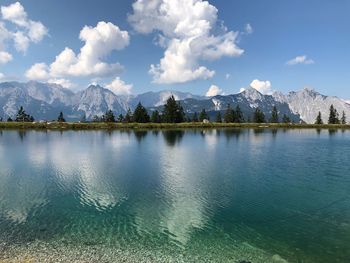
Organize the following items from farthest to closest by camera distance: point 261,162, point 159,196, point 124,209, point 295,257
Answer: point 261,162, point 159,196, point 124,209, point 295,257

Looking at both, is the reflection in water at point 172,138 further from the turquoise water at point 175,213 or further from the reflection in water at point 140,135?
the turquoise water at point 175,213

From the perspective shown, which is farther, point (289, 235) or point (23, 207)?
point (23, 207)

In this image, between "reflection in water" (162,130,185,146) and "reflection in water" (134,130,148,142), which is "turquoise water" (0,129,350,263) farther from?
"reflection in water" (134,130,148,142)

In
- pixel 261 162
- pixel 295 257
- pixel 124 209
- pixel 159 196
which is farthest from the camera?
pixel 261 162

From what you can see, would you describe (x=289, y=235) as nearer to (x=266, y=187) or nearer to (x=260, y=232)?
(x=260, y=232)

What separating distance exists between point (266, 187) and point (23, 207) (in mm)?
27757

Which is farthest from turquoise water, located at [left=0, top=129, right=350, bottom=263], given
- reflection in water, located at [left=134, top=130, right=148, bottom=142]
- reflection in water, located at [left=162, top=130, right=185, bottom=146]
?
reflection in water, located at [left=134, top=130, right=148, bottom=142]

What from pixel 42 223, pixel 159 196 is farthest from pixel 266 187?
pixel 42 223

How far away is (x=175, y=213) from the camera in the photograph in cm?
2873

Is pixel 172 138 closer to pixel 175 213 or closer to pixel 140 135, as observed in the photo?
pixel 140 135

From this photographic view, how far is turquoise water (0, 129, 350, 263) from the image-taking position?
69.1ft

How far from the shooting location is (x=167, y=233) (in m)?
24.2

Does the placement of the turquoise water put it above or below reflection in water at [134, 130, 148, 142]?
below

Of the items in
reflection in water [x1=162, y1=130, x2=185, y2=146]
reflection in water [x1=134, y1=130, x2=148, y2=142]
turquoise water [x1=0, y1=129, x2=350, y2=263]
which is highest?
reflection in water [x1=134, y1=130, x2=148, y2=142]
